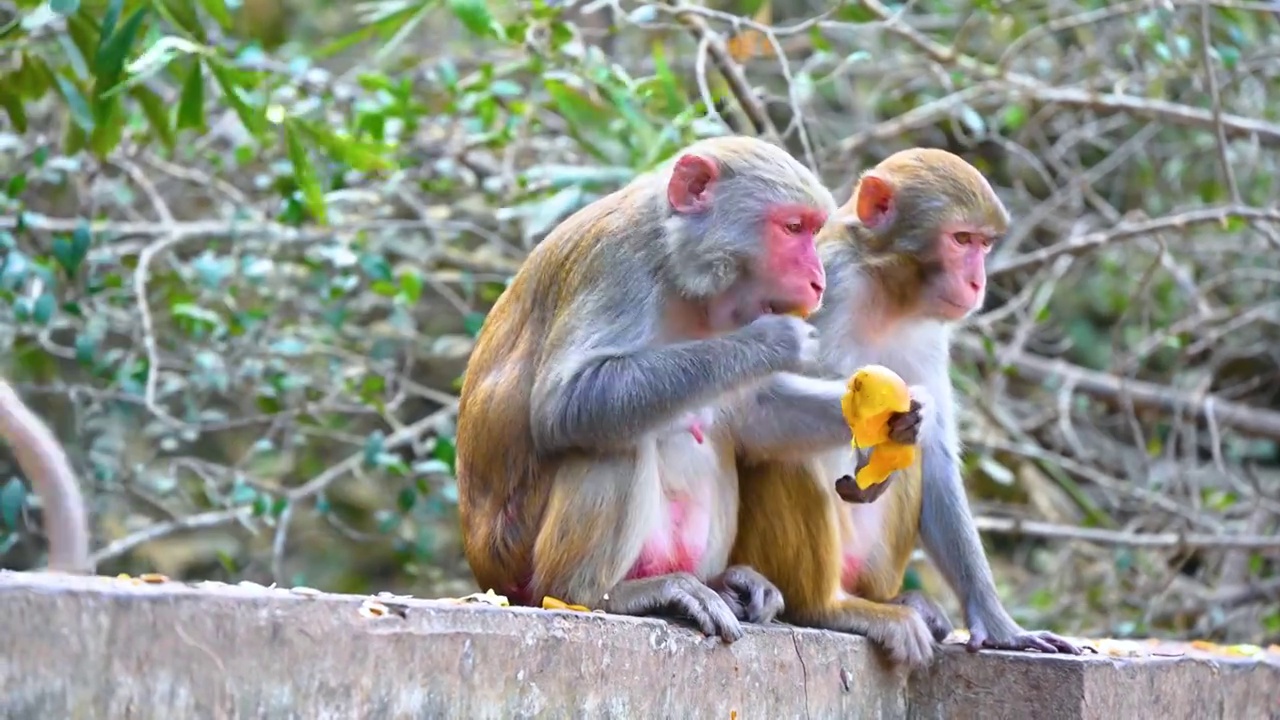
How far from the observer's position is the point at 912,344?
4328 millimetres

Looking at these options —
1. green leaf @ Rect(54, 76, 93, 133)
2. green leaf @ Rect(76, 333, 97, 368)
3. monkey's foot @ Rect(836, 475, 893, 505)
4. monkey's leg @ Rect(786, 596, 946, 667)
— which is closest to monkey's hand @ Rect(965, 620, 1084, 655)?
monkey's leg @ Rect(786, 596, 946, 667)

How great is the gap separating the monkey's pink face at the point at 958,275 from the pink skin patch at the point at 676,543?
3.23 ft

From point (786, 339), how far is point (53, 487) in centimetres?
176

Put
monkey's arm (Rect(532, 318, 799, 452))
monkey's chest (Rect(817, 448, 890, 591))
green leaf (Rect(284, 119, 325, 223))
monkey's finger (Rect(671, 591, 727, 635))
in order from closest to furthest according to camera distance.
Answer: monkey's finger (Rect(671, 591, 727, 635)) < monkey's arm (Rect(532, 318, 799, 452)) < monkey's chest (Rect(817, 448, 890, 591)) < green leaf (Rect(284, 119, 325, 223))

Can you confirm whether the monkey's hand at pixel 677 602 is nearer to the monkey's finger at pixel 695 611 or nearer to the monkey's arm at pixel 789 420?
the monkey's finger at pixel 695 611

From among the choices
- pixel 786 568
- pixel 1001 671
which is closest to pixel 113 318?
pixel 786 568

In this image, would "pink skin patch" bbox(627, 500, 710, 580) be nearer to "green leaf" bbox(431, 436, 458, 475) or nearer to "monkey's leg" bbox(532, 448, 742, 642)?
"monkey's leg" bbox(532, 448, 742, 642)

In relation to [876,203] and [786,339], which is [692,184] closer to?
[786,339]

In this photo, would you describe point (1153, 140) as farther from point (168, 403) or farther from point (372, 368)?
point (168, 403)

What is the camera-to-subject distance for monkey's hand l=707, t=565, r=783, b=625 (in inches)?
145

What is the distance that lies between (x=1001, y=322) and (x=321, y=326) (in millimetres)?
3395

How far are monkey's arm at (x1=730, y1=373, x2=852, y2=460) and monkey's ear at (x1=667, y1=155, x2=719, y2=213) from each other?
19.1 inches

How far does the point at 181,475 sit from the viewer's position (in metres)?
7.38

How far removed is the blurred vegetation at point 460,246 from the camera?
5.42 meters
